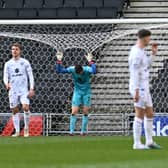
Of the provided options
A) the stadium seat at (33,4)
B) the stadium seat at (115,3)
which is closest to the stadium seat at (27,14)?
the stadium seat at (33,4)

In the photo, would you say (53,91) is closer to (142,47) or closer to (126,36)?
(126,36)

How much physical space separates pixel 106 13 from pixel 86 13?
63 centimetres

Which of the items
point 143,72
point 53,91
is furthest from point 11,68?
point 143,72

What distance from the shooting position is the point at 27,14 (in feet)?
74.9

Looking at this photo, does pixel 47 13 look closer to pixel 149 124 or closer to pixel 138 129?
pixel 149 124

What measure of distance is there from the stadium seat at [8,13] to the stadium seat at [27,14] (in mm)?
189

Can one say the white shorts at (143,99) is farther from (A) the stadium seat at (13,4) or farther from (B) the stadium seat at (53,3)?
(A) the stadium seat at (13,4)

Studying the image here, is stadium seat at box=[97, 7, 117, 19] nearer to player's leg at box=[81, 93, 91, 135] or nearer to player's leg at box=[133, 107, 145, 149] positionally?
player's leg at box=[81, 93, 91, 135]

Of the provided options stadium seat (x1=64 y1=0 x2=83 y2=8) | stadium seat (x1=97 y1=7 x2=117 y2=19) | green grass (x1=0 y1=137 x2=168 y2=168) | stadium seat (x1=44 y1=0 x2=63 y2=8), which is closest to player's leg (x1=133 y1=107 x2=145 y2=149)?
green grass (x1=0 y1=137 x2=168 y2=168)

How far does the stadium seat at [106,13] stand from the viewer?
2244cm

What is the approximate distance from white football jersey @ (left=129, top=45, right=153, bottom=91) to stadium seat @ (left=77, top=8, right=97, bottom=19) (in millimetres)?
11707

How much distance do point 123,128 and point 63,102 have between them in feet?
6.86

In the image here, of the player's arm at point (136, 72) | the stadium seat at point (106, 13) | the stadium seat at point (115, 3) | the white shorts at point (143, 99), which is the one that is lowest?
the white shorts at point (143, 99)

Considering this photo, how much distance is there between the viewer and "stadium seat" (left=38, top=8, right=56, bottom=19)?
22.7 meters
